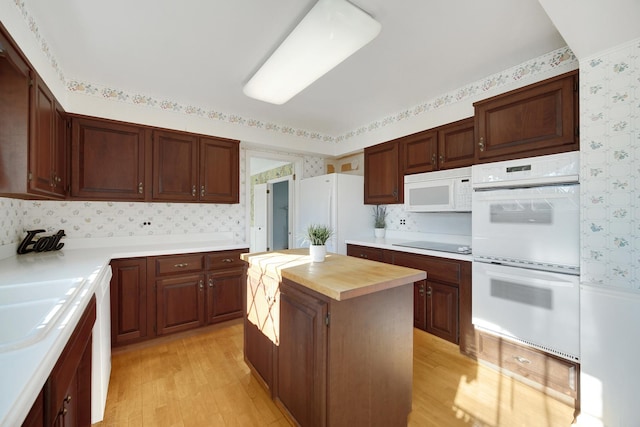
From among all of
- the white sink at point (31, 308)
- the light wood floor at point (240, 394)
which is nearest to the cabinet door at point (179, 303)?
the light wood floor at point (240, 394)

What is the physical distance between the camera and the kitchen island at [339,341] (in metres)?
1.25

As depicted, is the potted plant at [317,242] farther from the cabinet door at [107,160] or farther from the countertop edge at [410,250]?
the cabinet door at [107,160]

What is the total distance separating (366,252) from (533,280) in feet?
Result: 5.22

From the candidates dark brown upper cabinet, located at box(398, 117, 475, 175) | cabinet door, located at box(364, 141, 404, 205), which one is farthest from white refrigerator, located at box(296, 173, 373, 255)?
dark brown upper cabinet, located at box(398, 117, 475, 175)

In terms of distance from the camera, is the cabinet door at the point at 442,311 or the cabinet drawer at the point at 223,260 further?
the cabinet drawer at the point at 223,260

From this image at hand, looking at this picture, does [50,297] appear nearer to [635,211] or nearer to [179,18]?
[179,18]

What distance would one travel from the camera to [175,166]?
2.85m

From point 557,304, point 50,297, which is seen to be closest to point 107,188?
point 50,297

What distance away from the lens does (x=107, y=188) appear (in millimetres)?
2527

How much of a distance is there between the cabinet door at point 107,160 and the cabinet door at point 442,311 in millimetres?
2944

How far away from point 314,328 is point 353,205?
2.39m

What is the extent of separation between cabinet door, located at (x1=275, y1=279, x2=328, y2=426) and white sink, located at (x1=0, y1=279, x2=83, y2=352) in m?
0.95

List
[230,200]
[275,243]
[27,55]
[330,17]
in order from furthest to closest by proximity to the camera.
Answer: [275,243], [230,200], [27,55], [330,17]

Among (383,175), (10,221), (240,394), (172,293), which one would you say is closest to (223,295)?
(172,293)
